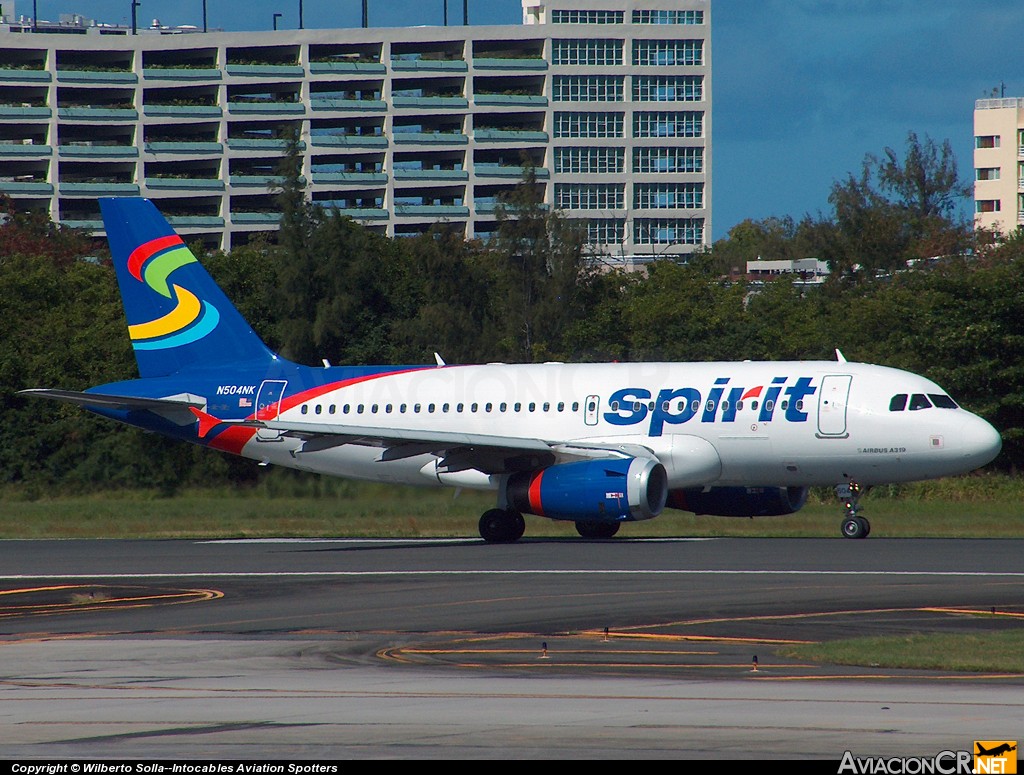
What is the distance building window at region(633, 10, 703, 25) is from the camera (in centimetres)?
17950

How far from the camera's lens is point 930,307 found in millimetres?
60219

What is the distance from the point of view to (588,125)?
7062 inches

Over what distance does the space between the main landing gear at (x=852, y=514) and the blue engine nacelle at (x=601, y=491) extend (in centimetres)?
408

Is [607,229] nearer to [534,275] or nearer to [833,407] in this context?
[534,275]

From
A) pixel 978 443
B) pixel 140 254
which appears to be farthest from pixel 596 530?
pixel 140 254

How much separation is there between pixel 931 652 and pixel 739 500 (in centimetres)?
2107

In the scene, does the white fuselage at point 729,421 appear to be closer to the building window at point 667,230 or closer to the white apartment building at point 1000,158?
the building window at point 667,230

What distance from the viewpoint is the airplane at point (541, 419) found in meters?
36.2

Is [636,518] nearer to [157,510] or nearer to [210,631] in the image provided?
[210,631]

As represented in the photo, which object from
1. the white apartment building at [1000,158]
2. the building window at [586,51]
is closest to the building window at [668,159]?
the building window at [586,51]

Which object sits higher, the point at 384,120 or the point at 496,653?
the point at 384,120

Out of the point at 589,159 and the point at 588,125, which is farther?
the point at 589,159

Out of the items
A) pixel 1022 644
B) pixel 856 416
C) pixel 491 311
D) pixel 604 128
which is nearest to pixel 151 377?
pixel 856 416

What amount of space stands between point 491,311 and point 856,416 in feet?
176
